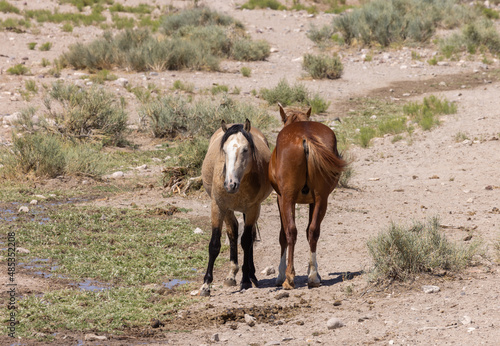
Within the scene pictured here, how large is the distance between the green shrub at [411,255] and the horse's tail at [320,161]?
2.75 ft

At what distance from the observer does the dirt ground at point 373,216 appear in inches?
205

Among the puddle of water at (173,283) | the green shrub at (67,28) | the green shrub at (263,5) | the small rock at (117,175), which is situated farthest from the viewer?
the green shrub at (263,5)

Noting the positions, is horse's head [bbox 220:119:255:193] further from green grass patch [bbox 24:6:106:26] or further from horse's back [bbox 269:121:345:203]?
green grass patch [bbox 24:6:106:26]

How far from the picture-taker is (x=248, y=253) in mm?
6922

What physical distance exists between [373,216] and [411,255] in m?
3.43

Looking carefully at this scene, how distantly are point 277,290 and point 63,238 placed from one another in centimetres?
337

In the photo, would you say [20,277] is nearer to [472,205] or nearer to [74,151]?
[74,151]

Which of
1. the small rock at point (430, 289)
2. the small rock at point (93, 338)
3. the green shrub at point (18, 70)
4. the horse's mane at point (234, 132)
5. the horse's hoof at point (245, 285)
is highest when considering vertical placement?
the horse's mane at point (234, 132)

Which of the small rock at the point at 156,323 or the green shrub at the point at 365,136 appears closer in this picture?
the small rock at the point at 156,323

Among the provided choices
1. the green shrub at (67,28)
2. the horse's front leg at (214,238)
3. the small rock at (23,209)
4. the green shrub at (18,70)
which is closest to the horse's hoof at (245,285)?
the horse's front leg at (214,238)

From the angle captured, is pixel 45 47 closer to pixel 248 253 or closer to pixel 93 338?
pixel 248 253

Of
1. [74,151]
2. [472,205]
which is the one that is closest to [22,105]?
[74,151]

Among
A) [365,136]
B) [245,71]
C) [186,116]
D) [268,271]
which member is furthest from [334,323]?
[245,71]

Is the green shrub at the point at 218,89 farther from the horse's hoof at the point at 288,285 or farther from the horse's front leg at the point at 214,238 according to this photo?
the horse's hoof at the point at 288,285
